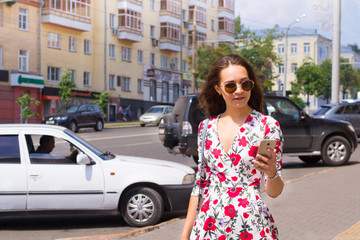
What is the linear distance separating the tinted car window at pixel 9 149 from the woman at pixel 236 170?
5689 millimetres

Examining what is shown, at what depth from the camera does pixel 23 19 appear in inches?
1794

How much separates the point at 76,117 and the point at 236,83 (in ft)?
105

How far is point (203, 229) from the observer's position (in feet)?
10.6

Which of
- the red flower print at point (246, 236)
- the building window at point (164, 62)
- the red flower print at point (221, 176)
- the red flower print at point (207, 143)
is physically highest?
the building window at point (164, 62)

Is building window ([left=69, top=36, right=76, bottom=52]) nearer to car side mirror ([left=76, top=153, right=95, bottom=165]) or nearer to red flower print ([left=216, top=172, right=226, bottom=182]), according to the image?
car side mirror ([left=76, top=153, right=95, bottom=165])

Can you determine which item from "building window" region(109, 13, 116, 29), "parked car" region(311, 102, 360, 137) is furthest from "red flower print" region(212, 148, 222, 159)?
"building window" region(109, 13, 116, 29)

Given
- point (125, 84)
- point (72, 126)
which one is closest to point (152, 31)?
point (125, 84)

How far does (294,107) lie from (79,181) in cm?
827

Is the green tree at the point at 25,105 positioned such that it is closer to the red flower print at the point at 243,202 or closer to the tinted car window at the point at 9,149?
the tinted car window at the point at 9,149

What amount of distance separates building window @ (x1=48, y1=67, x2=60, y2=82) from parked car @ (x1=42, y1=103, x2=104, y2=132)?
40.1 feet

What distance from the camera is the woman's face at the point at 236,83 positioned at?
3336mm

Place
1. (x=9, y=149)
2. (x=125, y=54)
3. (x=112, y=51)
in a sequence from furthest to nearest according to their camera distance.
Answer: (x=125, y=54) < (x=112, y=51) < (x=9, y=149)

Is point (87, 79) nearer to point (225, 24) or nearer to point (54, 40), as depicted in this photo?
point (54, 40)

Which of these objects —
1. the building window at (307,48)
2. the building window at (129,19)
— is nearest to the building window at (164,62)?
the building window at (129,19)
